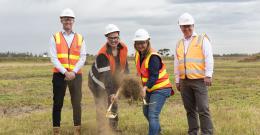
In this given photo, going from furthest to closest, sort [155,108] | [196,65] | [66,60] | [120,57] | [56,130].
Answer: [56,130] < [66,60] < [120,57] < [196,65] < [155,108]

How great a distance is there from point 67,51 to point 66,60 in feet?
0.59

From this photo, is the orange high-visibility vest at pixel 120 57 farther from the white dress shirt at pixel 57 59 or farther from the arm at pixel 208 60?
the arm at pixel 208 60

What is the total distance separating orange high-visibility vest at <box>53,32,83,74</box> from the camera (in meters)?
7.68

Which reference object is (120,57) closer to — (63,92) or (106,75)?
(106,75)

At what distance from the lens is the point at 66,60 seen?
25.3 ft

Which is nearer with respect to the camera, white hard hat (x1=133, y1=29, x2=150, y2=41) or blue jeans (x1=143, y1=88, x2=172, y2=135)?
white hard hat (x1=133, y1=29, x2=150, y2=41)

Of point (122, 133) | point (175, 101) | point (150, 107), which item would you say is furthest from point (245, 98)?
point (150, 107)

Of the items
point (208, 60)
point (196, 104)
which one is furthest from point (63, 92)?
point (208, 60)

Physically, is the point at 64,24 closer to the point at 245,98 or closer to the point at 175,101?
the point at 175,101

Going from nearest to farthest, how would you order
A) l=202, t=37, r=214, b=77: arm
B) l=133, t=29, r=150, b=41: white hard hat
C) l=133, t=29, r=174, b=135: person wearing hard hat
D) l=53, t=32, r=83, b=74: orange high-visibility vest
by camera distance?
l=133, t=29, r=150, b=41: white hard hat → l=133, t=29, r=174, b=135: person wearing hard hat → l=202, t=37, r=214, b=77: arm → l=53, t=32, r=83, b=74: orange high-visibility vest

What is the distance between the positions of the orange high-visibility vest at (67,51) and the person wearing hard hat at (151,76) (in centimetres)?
139

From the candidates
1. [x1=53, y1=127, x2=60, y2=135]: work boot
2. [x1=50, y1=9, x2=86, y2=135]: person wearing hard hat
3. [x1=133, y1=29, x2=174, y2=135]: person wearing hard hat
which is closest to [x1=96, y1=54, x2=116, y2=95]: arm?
[x1=50, y1=9, x2=86, y2=135]: person wearing hard hat

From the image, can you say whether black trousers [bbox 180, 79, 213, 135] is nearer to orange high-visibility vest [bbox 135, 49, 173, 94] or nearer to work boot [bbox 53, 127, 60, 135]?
orange high-visibility vest [bbox 135, 49, 173, 94]

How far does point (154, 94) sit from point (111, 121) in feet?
4.85
